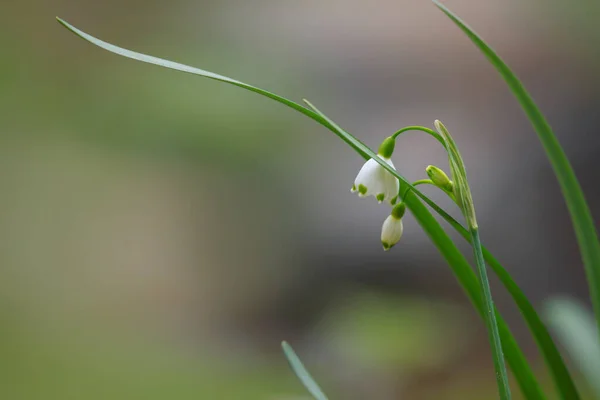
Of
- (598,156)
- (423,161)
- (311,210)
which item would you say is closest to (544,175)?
(598,156)

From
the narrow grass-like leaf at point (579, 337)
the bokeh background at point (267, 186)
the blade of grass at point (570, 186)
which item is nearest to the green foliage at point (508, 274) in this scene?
the blade of grass at point (570, 186)

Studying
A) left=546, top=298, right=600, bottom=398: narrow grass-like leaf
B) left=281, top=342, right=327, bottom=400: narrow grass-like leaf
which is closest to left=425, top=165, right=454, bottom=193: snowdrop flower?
left=281, top=342, right=327, bottom=400: narrow grass-like leaf

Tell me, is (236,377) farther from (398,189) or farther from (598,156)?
(398,189)

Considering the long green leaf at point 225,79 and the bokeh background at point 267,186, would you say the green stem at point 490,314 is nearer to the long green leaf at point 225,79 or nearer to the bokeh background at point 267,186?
the long green leaf at point 225,79

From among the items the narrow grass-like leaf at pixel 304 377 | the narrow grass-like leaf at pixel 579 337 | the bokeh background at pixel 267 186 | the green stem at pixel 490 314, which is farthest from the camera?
the bokeh background at pixel 267 186

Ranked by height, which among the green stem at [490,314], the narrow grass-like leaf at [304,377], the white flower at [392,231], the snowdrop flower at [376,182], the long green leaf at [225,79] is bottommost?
the narrow grass-like leaf at [304,377]

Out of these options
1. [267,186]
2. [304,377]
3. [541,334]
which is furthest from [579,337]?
[267,186]
